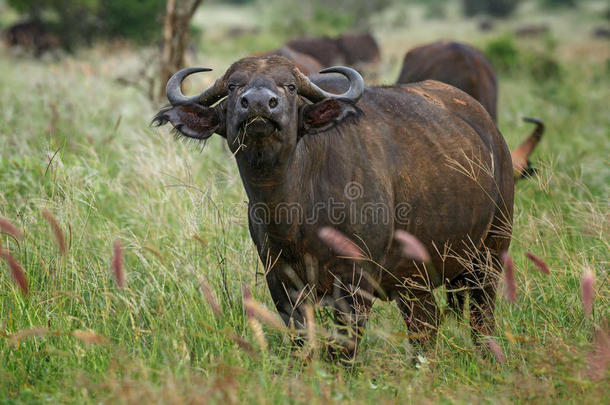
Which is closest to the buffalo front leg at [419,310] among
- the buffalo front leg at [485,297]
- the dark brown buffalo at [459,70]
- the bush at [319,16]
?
the buffalo front leg at [485,297]

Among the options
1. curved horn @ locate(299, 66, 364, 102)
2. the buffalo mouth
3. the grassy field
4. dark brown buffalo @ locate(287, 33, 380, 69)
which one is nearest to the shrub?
dark brown buffalo @ locate(287, 33, 380, 69)

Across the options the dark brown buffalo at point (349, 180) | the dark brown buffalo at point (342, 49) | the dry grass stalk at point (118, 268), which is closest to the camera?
the dry grass stalk at point (118, 268)

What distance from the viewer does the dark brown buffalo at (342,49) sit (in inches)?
499

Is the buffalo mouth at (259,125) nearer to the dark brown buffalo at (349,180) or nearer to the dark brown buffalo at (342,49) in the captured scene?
the dark brown buffalo at (349,180)

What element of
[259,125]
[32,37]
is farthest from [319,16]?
[259,125]

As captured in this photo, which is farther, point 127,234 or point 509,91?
point 509,91

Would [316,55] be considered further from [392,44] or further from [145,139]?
[392,44]

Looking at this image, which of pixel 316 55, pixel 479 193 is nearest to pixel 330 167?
pixel 479 193

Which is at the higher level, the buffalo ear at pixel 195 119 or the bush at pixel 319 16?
the buffalo ear at pixel 195 119

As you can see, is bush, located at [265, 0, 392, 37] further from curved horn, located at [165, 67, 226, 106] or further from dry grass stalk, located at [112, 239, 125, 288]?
dry grass stalk, located at [112, 239, 125, 288]

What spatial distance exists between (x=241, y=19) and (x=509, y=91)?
177ft

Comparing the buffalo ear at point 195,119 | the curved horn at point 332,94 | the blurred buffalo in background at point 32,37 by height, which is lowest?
the blurred buffalo in background at point 32,37

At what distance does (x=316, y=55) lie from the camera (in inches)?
499

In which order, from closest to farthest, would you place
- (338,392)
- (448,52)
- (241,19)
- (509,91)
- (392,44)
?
(338,392) → (448,52) → (509,91) → (392,44) → (241,19)
